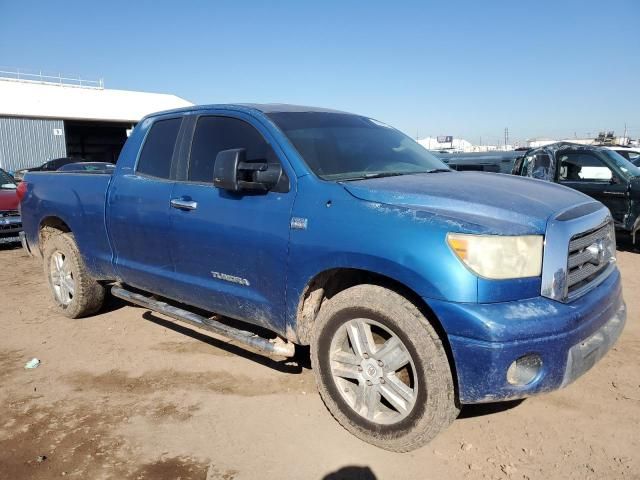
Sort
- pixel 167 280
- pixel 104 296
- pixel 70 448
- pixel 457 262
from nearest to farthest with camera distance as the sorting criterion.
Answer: pixel 457 262, pixel 70 448, pixel 167 280, pixel 104 296

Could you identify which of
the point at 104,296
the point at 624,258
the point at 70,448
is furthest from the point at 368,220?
the point at 624,258

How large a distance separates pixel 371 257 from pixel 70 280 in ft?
12.3

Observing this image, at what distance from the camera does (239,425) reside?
123 inches

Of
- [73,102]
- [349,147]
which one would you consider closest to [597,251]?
[349,147]

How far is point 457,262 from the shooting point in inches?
93.6

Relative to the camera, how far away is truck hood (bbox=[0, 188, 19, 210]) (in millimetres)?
8992

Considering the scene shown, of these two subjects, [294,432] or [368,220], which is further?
[294,432]

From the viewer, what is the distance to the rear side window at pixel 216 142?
3482 mm

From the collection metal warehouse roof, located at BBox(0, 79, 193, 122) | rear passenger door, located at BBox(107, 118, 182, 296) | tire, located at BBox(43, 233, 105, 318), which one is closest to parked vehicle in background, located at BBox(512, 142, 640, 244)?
rear passenger door, located at BBox(107, 118, 182, 296)

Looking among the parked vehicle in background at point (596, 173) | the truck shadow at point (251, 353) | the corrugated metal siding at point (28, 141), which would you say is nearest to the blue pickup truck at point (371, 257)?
the truck shadow at point (251, 353)

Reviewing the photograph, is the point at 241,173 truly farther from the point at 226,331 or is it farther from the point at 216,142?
the point at 226,331

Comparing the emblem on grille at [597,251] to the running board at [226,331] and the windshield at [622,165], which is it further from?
the windshield at [622,165]

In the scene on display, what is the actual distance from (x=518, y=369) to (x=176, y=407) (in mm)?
Result: 2177

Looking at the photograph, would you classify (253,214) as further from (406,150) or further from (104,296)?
(104,296)
